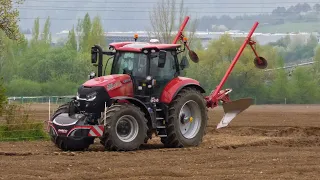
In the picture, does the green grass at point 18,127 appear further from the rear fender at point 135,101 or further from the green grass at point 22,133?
the rear fender at point 135,101

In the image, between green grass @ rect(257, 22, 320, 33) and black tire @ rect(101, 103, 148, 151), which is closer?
black tire @ rect(101, 103, 148, 151)

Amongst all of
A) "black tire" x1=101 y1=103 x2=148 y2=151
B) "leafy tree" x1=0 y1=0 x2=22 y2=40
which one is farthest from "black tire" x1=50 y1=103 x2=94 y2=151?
"leafy tree" x1=0 y1=0 x2=22 y2=40

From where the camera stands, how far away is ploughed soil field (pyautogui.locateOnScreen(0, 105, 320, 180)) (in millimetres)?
15398

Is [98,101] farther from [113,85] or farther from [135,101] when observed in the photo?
[135,101]

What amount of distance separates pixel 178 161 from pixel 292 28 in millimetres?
112433

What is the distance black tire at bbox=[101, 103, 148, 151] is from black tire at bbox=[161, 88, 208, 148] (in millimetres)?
787

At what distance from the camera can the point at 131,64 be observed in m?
21.0

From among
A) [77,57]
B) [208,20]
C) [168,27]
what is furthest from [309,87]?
[208,20]

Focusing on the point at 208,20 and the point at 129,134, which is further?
the point at 208,20

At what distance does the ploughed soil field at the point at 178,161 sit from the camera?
50.5 ft

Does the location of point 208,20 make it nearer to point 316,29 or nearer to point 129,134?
point 316,29

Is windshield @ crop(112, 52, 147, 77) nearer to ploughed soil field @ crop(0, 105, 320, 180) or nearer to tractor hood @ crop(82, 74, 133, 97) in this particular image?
tractor hood @ crop(82, 74, 133, 97)

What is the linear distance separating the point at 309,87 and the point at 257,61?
134ft

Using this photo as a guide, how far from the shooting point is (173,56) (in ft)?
70.3
